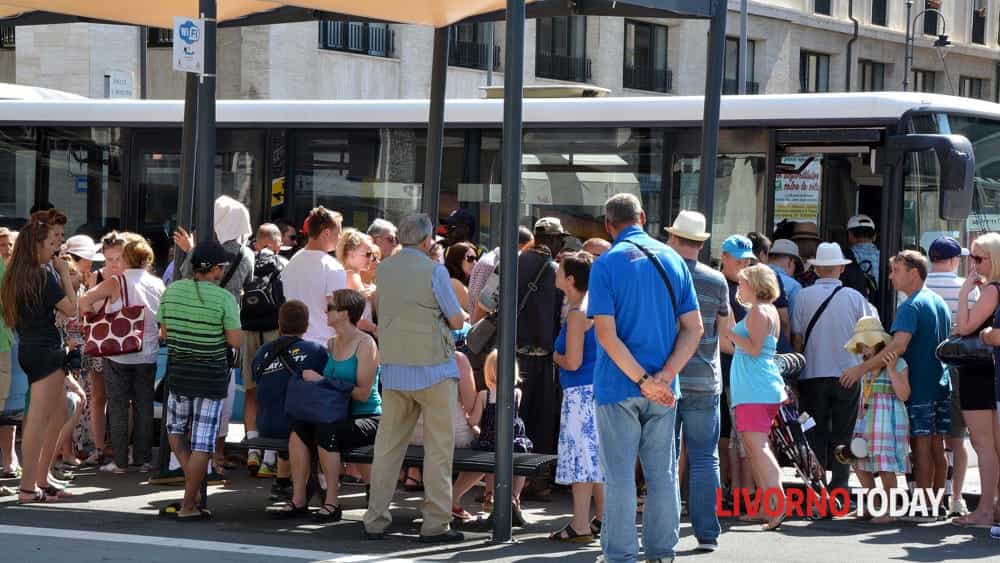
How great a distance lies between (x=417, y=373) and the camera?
859 centimetres

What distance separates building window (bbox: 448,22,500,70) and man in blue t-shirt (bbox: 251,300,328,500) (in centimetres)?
2631

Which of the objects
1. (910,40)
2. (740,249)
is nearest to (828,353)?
(740,249)

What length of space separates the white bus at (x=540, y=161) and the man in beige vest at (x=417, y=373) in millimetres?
5197

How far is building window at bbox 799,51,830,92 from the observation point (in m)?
44.5

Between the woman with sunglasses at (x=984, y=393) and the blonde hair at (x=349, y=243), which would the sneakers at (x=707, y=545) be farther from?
the blonde hair at (x=349, y=243)

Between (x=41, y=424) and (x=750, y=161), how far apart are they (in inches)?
259

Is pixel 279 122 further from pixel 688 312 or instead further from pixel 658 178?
pixel 688 312

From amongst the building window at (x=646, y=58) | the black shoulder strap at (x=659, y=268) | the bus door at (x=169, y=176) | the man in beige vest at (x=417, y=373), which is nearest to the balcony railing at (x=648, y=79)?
the building window at (x=646, y=58)

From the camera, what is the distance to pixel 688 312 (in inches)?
304

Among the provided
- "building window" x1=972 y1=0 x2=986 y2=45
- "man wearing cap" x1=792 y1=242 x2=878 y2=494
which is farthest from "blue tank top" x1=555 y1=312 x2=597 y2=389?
"building window" x1=972 y1=0 x2=986 y2=45

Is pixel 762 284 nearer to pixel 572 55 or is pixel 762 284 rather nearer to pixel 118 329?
pixel 118 329

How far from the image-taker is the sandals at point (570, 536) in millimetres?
8828

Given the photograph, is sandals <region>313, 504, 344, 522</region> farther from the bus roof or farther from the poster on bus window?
the bus roof

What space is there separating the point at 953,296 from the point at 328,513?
458cm
